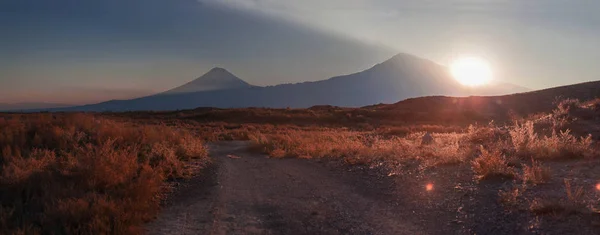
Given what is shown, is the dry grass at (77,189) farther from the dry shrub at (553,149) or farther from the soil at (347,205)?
the dry shrub at (553,149)

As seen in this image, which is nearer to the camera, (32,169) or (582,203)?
(582,203)

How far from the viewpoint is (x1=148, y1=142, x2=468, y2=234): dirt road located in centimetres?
739

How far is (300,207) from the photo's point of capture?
891 centimetres

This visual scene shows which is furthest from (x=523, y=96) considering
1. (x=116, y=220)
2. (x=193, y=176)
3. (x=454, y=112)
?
(x=116, y=220)

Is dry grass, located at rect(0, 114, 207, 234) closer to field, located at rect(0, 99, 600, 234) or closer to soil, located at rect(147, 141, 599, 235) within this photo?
field, located at rect(0, 99, 600, 234)

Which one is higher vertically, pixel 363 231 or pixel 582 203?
pixel 582 203

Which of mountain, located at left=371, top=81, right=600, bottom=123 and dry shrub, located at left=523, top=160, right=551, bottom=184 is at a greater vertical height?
mountain, located at left=371, top=81, right=600, bottom=123

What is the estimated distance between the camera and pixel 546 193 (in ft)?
26.0

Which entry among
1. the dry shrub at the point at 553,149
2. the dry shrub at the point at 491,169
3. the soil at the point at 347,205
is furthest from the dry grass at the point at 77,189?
the dry shrub at the point at 553,149

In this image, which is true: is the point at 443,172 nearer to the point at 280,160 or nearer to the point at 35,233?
the point at 280,160

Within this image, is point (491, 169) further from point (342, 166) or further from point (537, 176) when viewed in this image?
point (342, 166)

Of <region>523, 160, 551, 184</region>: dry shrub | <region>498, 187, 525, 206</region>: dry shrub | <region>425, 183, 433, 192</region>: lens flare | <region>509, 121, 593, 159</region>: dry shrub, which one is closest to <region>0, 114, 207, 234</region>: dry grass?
<region>425, 183, 433, 192</region>: lens flare

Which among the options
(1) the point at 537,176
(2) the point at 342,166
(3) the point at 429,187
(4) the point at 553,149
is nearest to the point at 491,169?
(1) the point at 537,176

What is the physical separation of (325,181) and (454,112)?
206 feet
